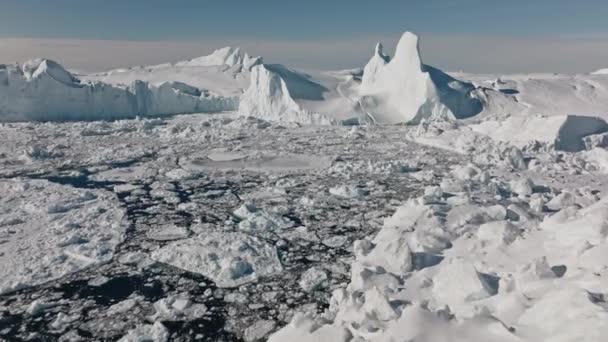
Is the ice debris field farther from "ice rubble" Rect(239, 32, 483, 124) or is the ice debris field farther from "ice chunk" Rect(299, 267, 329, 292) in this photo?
"ice rubble" Rect(239, 32, 483, 124)

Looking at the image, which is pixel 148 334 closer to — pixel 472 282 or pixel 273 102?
pixel 472 282

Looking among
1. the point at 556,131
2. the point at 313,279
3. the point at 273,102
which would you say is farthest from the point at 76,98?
the point at 313,279

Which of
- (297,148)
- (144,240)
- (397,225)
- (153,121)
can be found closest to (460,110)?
(297,148)

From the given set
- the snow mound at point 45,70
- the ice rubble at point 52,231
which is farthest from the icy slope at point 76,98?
the ice rubble at point 52,231

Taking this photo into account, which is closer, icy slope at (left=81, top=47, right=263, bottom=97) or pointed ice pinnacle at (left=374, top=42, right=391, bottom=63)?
pointed ice pinnacle at (left=374, top=42, right=391, bottom=63)

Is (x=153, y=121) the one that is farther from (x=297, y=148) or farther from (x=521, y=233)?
(x=521, y=233)

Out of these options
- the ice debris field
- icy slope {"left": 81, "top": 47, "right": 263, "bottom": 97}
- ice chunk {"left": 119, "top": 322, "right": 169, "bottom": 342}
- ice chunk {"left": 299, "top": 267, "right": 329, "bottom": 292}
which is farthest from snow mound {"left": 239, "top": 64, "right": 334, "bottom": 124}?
ice chunk {"left": 119, "top": 322, "right": 169, "bottom": 342}
